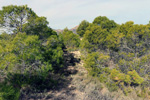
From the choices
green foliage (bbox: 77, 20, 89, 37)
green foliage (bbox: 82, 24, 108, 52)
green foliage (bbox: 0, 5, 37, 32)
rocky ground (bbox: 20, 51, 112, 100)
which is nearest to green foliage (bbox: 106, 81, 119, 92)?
rocky ground (bbox: 20, 51, 112, 100)

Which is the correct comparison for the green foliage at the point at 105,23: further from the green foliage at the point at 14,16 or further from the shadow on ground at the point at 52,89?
the green foliage at the point at 14,16

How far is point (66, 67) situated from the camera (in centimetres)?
1557

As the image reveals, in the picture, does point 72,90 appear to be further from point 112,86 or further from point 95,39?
point 95,39

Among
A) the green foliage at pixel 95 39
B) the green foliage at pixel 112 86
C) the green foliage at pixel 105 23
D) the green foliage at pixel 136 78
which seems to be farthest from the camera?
the green foliage at pixel 105 23

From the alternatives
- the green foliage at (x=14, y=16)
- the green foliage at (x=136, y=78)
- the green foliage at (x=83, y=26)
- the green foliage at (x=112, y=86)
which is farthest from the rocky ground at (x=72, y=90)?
the green foliage at (x=83, y=26)

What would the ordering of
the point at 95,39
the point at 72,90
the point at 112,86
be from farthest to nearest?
the point at 95,39 → the point at 72,90 → the point at 112,86

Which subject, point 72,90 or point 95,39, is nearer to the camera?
point 72,90

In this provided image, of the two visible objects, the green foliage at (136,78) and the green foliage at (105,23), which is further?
the green foliage at (105,23)

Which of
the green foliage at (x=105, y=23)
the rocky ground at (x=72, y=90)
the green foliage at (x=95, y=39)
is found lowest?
the rocky ground at (x=72, y=90)

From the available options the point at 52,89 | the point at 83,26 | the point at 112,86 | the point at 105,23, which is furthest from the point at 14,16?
the point at 83,26

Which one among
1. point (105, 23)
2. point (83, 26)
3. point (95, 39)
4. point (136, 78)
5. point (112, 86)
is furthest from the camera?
point (83, 26)

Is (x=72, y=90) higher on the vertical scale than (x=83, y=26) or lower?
lower

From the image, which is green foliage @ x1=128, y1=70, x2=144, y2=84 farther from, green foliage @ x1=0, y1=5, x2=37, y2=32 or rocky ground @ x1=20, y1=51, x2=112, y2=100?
green foliage @ x1=0, y1=5, x2=37, y2=32

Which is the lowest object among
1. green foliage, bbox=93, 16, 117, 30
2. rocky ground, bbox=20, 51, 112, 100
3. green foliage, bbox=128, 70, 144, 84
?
rocky ground, bbox=20, 51, 112, 100
